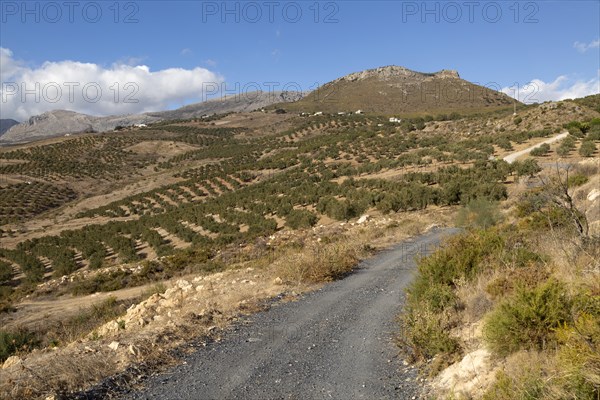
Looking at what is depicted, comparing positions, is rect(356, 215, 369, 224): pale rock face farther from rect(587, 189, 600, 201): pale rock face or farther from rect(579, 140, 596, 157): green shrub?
rect(579, 140, 596, 157): green shrub

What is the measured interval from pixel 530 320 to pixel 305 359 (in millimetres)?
3097

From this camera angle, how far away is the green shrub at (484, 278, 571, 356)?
191 inches

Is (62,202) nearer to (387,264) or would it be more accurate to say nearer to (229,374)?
(387,264)

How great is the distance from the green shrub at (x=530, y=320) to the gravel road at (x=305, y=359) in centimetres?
116

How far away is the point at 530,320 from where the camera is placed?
4.94 meters

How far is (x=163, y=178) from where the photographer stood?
211ft

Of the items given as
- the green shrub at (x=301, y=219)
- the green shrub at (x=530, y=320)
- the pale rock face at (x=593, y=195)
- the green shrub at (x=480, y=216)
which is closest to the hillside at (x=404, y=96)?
the green shrub at (x=301, y=219)

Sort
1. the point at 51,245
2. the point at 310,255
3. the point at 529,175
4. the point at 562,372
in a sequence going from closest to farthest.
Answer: the point at 562,372 → the point at 310,255 → the point at 529,175 → the point at 51,245

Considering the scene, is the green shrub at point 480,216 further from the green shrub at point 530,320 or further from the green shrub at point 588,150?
the green shrub at point 588,150

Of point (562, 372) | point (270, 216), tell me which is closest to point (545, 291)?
point (562, 372)

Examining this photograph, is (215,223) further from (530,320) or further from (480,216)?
(530,320)

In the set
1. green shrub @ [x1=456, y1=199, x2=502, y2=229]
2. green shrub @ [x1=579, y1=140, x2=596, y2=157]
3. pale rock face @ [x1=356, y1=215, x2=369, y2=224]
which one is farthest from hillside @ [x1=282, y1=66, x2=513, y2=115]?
green shrub @ [x1=456, y1=199, x2=502, y2=229]

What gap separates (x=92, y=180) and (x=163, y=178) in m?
13.0

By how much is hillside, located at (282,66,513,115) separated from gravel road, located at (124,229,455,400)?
10790cm
